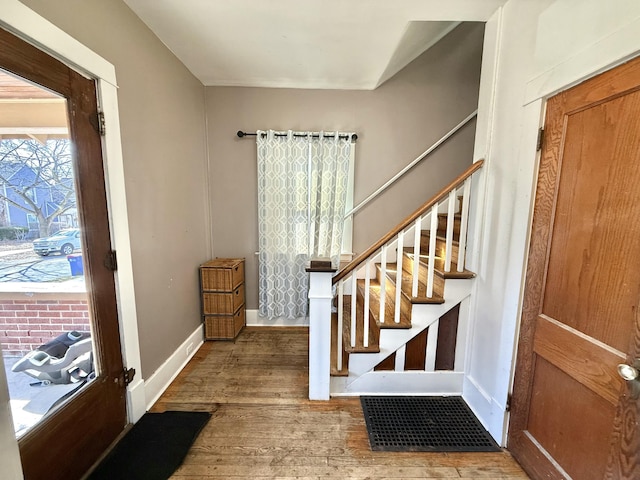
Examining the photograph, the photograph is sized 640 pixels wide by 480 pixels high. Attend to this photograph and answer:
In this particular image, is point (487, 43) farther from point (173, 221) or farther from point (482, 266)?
point (173, 221)

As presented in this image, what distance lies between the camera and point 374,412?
172cm

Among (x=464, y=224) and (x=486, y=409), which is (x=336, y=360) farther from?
(x=464, y=224)

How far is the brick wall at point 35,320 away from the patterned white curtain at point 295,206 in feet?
5.11

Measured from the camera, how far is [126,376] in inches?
61.2

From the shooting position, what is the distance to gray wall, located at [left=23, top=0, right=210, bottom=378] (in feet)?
4.56

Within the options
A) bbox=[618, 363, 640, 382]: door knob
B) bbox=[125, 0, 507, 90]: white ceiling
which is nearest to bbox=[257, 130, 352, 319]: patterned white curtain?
bbox=[125, 0, 507, 90]: white ceiling

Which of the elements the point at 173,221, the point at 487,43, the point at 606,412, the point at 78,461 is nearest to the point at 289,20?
the point at 487,43

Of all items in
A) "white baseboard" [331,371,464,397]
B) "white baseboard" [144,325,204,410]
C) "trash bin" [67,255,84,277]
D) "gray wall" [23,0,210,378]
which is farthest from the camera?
"white baseboard" [331,371,464,397]

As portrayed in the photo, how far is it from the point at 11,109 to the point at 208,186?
1694mm

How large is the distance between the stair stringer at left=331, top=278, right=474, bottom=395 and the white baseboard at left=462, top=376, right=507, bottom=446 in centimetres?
9

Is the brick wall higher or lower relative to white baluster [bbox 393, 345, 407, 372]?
higher

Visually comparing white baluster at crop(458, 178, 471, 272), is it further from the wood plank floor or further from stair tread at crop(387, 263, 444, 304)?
the wood plank floor

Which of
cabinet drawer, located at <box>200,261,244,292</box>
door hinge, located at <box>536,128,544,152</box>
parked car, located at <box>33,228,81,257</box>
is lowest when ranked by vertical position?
cabinet drawer, located at <box>200,261,244,292</box>

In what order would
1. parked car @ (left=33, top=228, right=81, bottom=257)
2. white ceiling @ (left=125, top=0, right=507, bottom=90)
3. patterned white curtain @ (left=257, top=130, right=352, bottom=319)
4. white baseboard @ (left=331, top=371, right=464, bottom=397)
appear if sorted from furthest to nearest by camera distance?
patterned white curtain @ (left=257, top=130, right=352, bottom=319), white baseboard @ (left=331, top=371, right=464, bottom=397), white ceiling @ (left=125, top=0, right=507, bottom=90), parked car @ (left=33, top=228, right=81, bottom=257)
